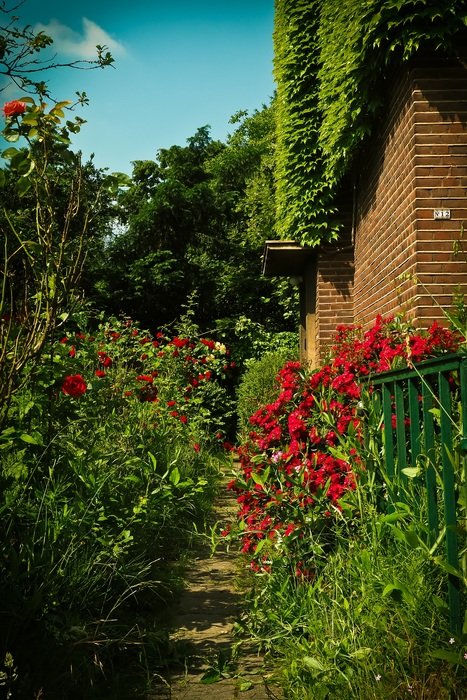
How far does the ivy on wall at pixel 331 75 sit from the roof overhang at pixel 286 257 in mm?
231

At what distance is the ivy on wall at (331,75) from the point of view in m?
4.82

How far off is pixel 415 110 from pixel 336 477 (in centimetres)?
319

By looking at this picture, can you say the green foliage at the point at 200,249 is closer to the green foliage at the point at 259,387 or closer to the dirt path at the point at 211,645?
the green foliage at the point at 259,387

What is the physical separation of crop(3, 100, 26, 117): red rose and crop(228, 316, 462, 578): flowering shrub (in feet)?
6.29

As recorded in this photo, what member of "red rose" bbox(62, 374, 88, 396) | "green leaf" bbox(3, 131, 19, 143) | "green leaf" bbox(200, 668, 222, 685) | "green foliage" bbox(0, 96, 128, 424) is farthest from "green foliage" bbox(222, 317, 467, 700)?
"green leaf" bbox(3, 131, 19, 143)

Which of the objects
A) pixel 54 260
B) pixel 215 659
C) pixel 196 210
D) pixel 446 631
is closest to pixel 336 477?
pixel 215 659

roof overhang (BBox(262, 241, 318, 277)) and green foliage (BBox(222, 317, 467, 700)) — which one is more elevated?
roof overhang (BBox(262, 241, 318, 277))

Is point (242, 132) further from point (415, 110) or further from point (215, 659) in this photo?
point (215, 659)

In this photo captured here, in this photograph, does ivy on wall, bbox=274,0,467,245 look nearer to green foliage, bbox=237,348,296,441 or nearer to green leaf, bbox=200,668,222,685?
green foliage, bbox=237,348,296,441

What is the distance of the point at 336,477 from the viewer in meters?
3.23

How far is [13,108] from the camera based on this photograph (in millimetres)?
2822

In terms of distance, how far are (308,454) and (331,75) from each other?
4.57 metres

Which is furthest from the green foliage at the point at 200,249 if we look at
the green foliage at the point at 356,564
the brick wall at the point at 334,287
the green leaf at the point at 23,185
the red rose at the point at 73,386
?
the green leaf at the point at 23,185

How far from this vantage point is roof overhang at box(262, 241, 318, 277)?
9219 mm
